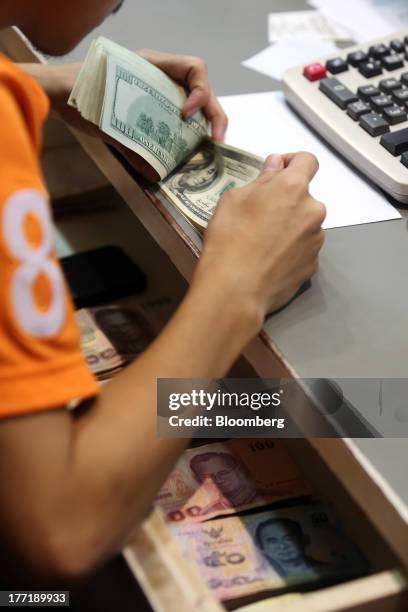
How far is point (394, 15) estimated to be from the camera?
1.17 m

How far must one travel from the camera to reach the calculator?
803 mm

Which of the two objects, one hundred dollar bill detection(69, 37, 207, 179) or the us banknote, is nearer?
the us banknote

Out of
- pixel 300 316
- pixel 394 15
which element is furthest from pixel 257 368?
pixel 394 15

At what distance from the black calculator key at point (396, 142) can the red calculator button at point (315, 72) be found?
0.15 meters

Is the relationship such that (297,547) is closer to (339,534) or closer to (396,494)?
(339,534)

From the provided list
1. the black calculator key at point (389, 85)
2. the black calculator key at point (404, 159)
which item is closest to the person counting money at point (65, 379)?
the black calculator key at point (404, 159)

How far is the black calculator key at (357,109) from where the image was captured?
85cm

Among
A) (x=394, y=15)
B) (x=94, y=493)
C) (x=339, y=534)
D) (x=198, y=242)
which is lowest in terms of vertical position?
(x=339, y=534)

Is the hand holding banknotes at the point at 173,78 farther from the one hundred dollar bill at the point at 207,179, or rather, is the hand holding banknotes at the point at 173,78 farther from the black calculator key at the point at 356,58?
the black calculator key at the point at 356,58

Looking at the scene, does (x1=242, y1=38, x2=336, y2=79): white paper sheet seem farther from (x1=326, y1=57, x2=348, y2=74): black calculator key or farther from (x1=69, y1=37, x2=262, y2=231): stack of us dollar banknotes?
(x1=69, y1=37, x2=262, y2=231): stack of us dollar banknotes

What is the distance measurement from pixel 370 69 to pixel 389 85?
40mm

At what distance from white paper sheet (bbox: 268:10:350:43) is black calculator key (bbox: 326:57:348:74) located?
170 mm

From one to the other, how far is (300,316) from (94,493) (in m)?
0.23

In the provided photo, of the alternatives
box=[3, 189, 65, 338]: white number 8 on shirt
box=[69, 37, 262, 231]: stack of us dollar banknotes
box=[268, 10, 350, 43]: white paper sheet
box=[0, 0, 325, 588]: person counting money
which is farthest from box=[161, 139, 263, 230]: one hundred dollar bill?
box=[268, 10, 350, 43]: white paper sheet
